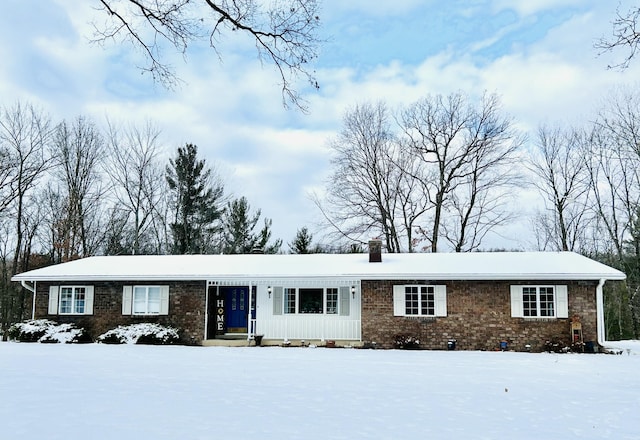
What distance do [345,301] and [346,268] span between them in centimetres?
115

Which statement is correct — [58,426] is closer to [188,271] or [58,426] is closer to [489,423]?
[489,423]

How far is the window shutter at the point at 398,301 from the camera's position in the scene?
18375mm

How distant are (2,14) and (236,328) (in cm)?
1479

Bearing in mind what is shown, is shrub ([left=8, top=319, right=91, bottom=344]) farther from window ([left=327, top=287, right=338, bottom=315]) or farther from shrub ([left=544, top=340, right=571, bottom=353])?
shrub ([left=544, top=340, right=571, bottom=353])

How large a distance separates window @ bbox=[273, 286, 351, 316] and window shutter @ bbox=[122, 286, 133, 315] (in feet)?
17.0

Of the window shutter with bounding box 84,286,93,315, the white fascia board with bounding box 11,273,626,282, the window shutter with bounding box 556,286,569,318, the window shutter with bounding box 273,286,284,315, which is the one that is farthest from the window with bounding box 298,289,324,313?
the window shutter with bounding box 556,286,569,318

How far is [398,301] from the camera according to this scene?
18406 millimetres

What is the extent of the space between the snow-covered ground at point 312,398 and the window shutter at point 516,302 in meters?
3.02

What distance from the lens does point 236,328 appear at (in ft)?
67.8

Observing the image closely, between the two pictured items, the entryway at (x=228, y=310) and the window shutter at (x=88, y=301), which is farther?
the entryway at (x=228, y=310)

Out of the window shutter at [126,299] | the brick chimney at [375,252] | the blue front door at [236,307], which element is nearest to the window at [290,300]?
the blue front door at [236,307]

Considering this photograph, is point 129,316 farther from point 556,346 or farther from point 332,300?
point 556,346

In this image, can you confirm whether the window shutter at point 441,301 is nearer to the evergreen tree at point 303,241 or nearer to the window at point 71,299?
the window at point 71,299

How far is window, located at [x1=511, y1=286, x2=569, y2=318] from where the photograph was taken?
17531mm
